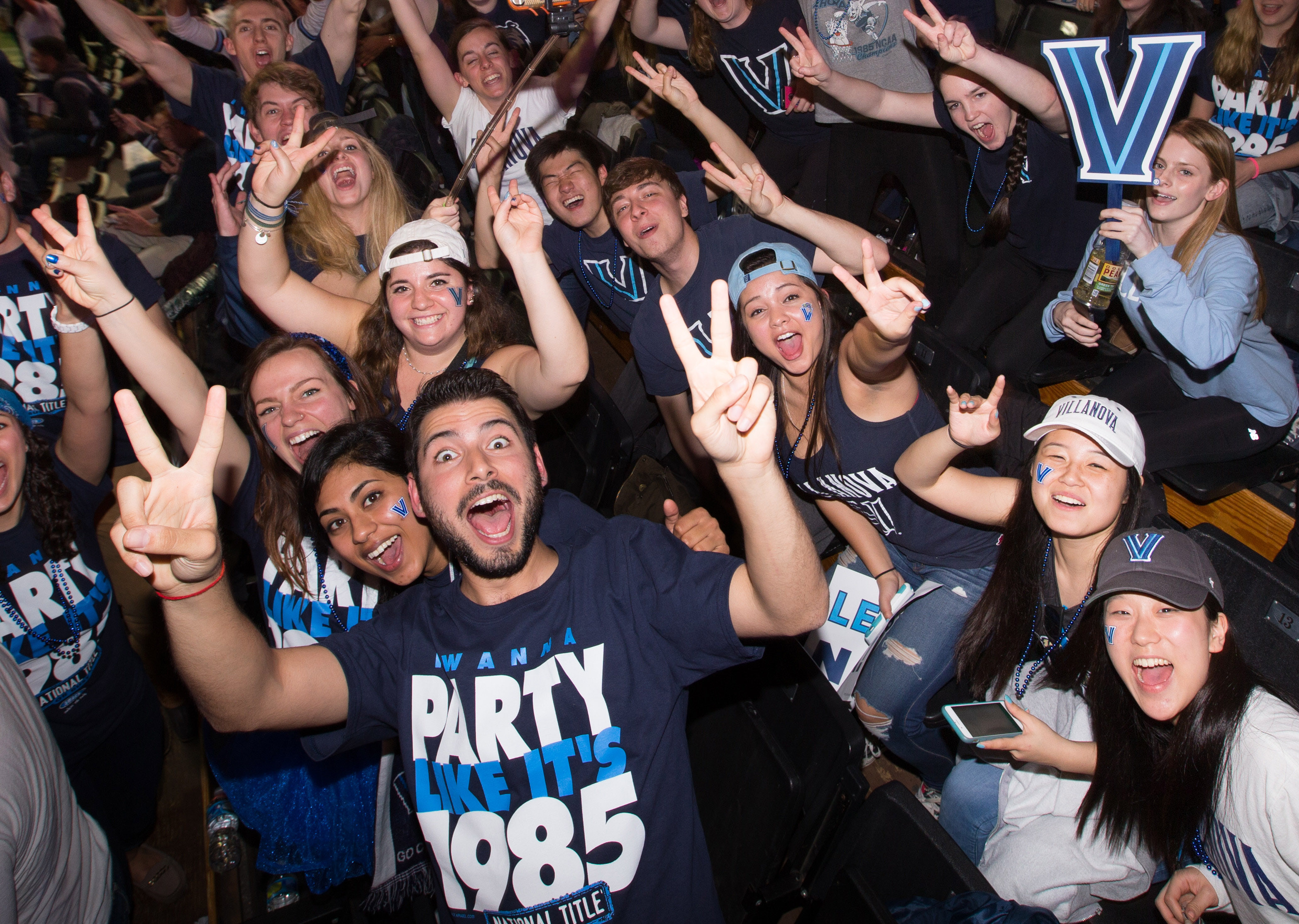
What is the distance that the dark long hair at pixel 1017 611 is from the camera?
6.77 ft

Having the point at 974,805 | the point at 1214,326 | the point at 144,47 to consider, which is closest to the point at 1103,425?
the point at 1214,326

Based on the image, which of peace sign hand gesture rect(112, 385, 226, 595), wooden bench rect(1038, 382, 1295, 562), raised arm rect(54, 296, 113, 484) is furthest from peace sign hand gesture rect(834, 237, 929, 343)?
raised arm rect(54, 296, 113, 484)

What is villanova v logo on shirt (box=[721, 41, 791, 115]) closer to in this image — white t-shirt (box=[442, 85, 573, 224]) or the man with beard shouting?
white t-shirt (box=[442, 85, 573, 224])

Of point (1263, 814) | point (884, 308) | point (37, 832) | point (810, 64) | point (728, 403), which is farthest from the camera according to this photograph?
point (810, 64)

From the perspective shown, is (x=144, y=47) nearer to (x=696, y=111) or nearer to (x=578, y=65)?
(x=578, y=65)

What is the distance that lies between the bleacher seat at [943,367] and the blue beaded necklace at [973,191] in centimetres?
112

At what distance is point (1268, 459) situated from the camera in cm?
295

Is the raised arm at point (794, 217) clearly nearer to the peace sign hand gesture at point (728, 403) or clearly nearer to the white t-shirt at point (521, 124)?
the white t-shirt at point (521, 124)

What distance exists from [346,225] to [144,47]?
1664 mm

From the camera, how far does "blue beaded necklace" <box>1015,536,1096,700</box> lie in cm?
210

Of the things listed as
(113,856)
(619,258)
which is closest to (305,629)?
(113,856)

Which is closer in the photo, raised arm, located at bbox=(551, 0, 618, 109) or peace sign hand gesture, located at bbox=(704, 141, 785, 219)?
peace sign hand gesture, located at bbox=(704, 141, 785, 219)

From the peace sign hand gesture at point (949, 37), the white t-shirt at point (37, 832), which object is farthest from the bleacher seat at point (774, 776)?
the peace sign hand gesture at point (949, 37)

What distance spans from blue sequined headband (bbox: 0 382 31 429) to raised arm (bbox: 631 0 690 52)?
3265 mm
